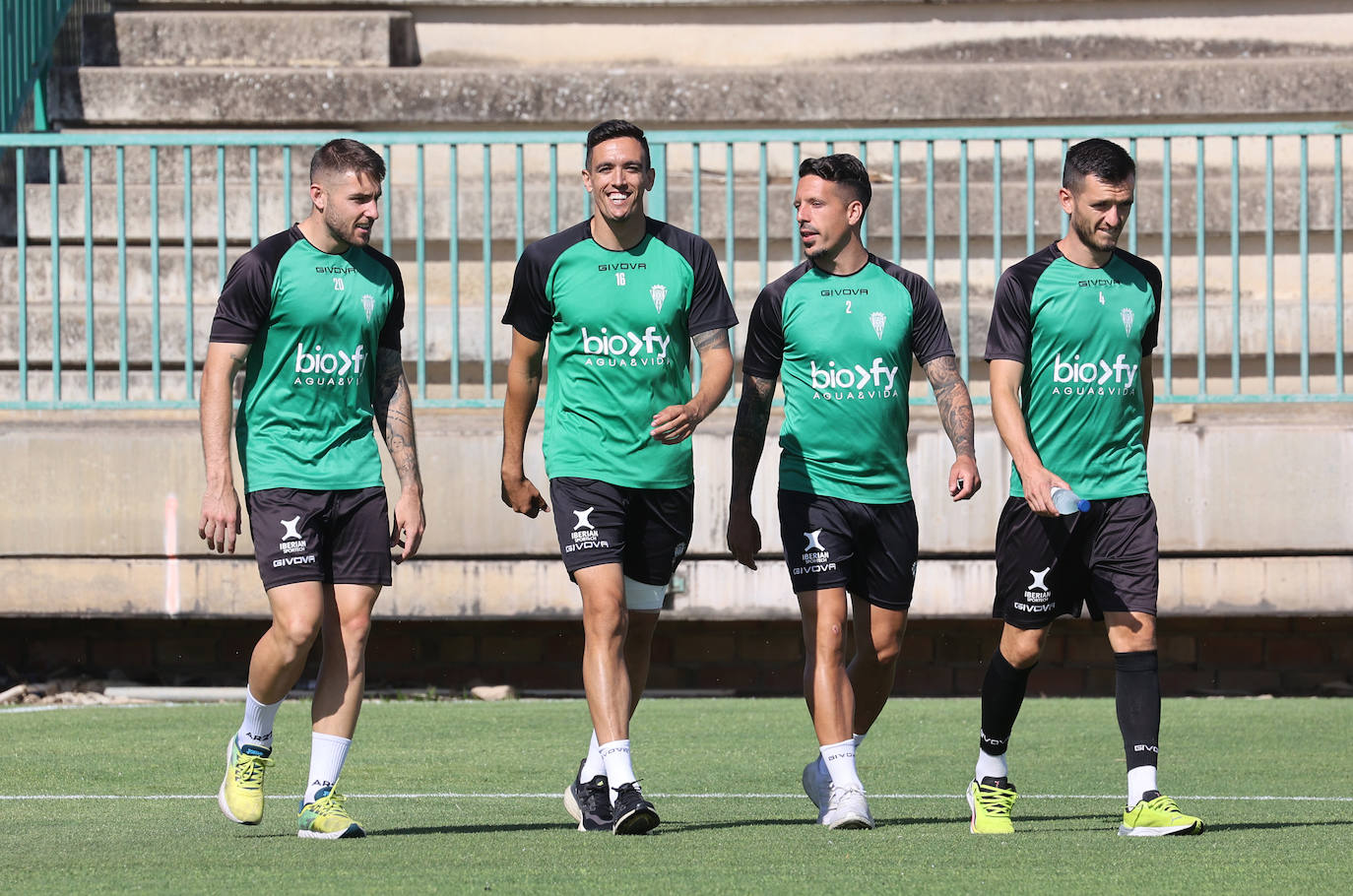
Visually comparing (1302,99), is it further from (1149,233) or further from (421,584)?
(421,584)

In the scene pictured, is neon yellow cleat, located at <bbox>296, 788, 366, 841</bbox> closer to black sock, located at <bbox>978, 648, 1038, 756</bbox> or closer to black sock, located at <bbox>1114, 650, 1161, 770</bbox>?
black sock, located at <bbox>978, 648, 1038, 756</bbox>

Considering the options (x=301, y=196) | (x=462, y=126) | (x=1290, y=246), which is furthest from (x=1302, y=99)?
(x=301, y=196)

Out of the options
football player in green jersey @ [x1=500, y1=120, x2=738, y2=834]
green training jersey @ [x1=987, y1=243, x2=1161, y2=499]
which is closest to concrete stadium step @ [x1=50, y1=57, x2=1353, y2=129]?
football player in green jersey @ [x1=500, y1=120, x2=738, y2=834]

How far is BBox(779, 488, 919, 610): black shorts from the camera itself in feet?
20.6

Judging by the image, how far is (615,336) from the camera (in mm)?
6227

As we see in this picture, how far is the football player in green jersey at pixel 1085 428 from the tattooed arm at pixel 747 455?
784 millimetres

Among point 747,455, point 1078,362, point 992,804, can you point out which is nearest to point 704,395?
point 747,455

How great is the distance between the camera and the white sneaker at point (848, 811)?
5922 mm

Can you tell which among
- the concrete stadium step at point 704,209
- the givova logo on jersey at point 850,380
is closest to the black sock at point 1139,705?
the givova logo on jersey at point 850,380

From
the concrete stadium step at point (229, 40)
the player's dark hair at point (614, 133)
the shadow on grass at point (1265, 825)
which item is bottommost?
the shadow on grass at point (1265, 825)

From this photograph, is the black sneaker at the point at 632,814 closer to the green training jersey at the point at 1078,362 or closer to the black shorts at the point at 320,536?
the black shorts at the point at 320,536

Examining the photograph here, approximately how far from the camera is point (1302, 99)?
44.9ft

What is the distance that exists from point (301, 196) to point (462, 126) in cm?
190

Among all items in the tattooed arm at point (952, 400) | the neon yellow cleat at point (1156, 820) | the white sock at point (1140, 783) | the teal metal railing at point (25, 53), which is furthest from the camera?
the teal metal railing at point (25, 53)
